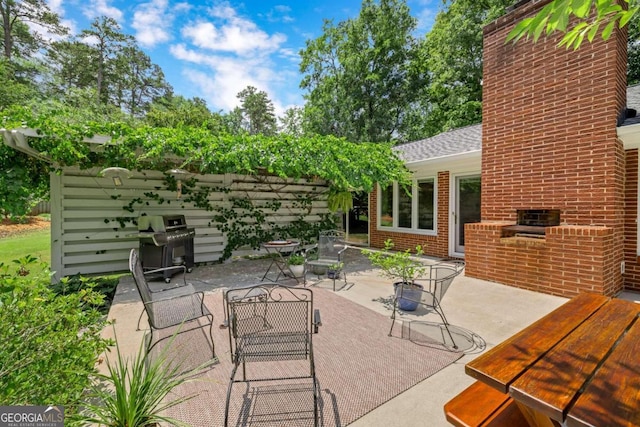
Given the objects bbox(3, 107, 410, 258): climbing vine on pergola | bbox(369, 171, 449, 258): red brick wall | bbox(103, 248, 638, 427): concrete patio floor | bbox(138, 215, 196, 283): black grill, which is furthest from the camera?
bbox(369, 171, 449, 258): red brick wall

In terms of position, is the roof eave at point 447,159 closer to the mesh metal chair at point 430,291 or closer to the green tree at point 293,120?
the mesh metal chair at point 430,291

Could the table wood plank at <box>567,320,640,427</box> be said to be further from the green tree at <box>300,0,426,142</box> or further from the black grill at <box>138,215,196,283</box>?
the green tree at <box>300,0,426,142</box>

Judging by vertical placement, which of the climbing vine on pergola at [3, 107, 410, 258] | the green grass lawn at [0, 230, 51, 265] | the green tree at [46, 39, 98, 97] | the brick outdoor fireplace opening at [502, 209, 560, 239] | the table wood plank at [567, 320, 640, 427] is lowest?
the green grass lawn at [0, 230, 51, 265]

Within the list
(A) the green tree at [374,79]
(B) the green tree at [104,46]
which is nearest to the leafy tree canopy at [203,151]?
(A) the green tree at [374,79]

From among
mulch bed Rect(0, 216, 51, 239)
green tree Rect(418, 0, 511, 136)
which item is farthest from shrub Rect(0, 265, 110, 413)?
green tree Rect(418, 0, 511, 136)

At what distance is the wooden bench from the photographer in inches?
54.8

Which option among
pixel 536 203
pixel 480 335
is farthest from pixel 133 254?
pixel 536 203

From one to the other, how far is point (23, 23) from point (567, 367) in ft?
85.3

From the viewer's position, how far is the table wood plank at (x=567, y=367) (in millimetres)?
1084

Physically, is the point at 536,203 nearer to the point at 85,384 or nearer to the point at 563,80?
the point at 563,80

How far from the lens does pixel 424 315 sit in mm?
3695

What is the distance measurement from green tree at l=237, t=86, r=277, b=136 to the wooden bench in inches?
1199

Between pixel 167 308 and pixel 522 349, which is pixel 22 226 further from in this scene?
pixel 522 349

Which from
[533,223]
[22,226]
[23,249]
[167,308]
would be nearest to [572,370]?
[167,308]
